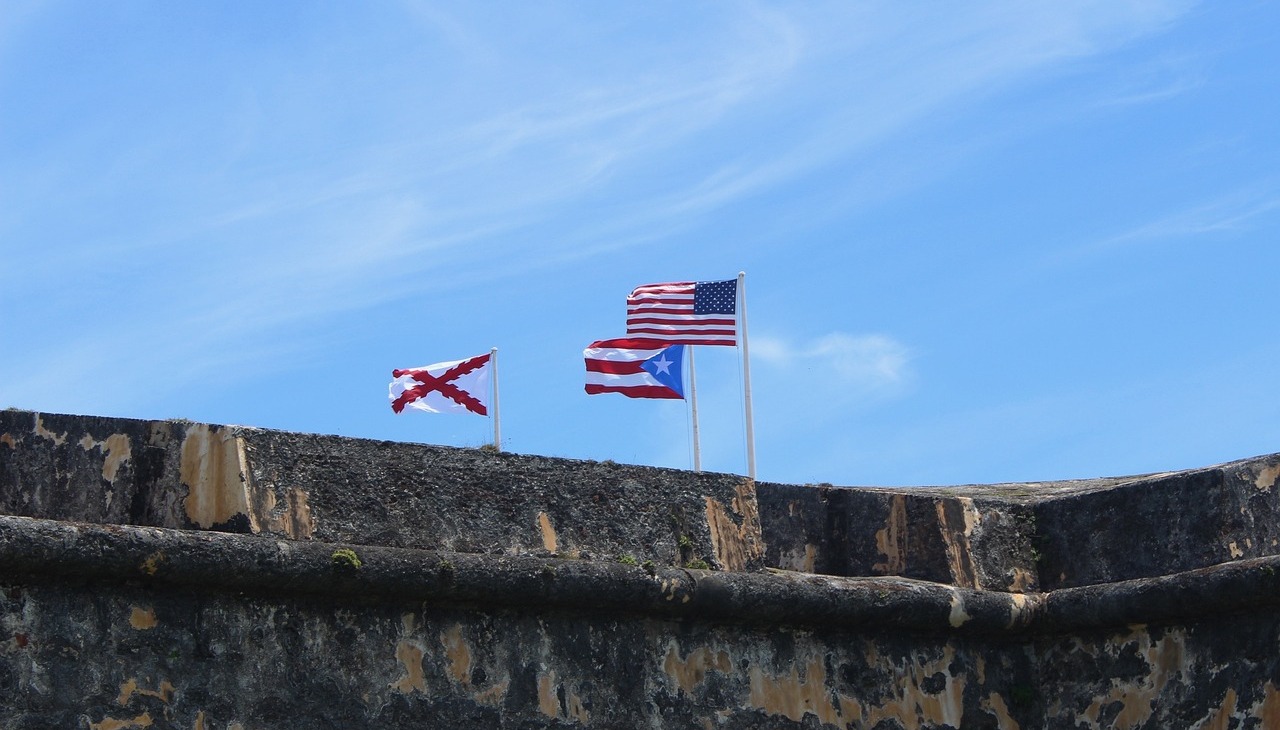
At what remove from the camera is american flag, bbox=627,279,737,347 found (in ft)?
42.9

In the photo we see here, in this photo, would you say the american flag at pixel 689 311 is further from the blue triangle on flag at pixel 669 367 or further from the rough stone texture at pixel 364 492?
the rough stone texture at pixel 364 492

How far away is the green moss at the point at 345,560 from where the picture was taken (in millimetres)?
6965

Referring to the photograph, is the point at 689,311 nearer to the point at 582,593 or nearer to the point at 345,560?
the point at 582,593

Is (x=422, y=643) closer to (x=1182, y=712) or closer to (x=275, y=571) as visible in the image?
(x=275, y=571)

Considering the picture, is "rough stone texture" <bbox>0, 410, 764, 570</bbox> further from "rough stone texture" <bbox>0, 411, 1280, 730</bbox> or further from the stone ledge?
the stone ledge

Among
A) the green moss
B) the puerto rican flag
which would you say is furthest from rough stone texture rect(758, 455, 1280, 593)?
the puerto rican flag

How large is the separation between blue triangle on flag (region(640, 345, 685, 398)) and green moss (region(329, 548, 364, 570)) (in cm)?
633

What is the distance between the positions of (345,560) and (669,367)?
6.54 m

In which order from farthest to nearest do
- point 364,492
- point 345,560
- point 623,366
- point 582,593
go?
point 623,366 < point 582,593 < point 364,492 < point 345,560

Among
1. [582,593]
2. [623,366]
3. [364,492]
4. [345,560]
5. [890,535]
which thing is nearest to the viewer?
[345,560]

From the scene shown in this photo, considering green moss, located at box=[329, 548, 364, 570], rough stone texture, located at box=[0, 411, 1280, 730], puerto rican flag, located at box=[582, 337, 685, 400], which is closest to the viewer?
rough stone texture, located at box=[0, 411, 1280, 730]

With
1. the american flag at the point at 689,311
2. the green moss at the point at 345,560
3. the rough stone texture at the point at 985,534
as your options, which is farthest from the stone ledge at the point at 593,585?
the american flag at the point at 689,311

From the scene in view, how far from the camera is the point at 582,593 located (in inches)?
297

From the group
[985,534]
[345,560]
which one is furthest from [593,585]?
[985,534]
